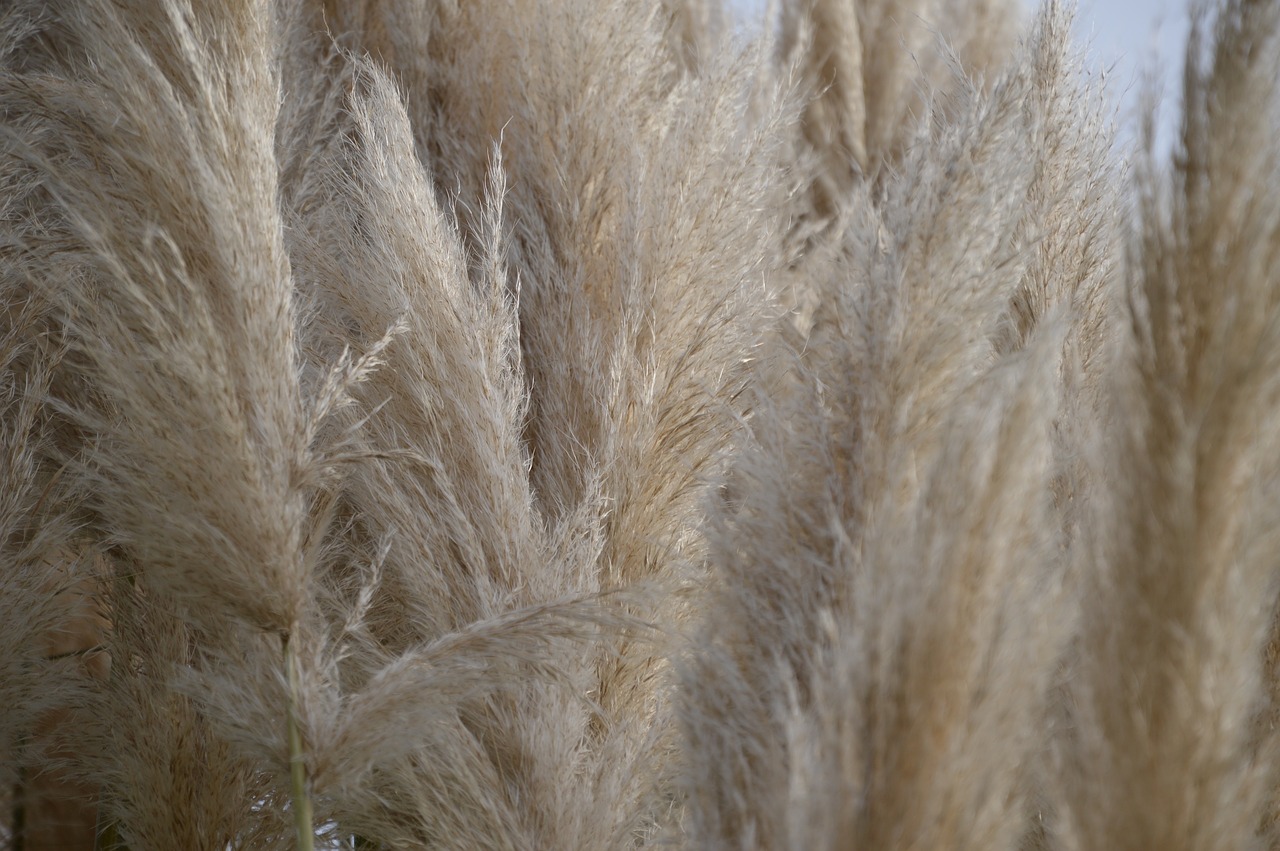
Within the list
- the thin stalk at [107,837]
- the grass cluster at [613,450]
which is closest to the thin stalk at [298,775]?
the grass cluster at [613,450]

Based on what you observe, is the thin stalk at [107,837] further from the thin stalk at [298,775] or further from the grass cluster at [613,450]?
the thin stalk at [298,775]

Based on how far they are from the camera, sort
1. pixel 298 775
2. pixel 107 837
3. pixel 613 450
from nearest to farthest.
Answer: pixel 298 775, pixel 613 450, pixel 107 837

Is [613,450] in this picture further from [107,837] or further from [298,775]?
[107,837]

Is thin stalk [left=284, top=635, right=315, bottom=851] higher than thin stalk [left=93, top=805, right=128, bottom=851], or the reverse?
thin stalk [left=93, top=805, right=128, bottom=851]

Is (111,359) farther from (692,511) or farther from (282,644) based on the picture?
(692,511)

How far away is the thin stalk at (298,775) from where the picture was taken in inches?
33.9

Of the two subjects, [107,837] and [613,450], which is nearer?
[613,450]

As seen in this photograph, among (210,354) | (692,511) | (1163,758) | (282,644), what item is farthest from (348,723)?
(1163,758)

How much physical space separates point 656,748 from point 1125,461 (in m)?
0.53

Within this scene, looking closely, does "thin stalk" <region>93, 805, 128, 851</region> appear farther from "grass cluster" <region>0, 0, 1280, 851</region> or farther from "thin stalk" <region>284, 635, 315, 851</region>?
"thin stalk" <region>284, 635, 315, 851</region>

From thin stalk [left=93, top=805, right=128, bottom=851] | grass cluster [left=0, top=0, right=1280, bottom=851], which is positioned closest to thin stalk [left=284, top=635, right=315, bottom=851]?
grass cluster [left=0, top=0, right=1280, bottom=851]

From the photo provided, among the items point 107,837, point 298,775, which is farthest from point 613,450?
point 107,837

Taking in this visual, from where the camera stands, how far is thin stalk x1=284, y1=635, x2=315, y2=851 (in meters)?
0.86

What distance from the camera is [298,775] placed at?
34.1 inches
